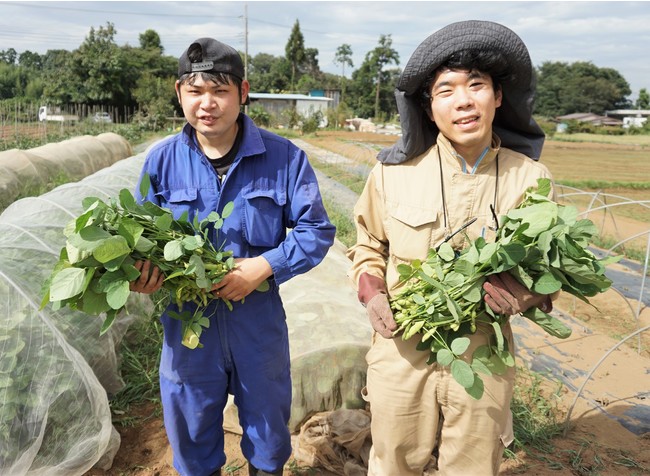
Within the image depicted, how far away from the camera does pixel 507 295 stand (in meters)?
1.40

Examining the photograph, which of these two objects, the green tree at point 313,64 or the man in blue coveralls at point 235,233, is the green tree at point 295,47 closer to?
the green tree at point 313,64

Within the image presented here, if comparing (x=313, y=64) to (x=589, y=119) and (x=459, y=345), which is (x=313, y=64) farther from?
(x=459, y=345)

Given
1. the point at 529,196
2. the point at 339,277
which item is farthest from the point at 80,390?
the point at 529,196

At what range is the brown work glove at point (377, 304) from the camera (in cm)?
153

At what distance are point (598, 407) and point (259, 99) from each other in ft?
128

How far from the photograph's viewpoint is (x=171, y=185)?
1810 mm

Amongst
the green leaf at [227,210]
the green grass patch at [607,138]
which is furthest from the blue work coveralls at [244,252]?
the green grass patch at [607,138]

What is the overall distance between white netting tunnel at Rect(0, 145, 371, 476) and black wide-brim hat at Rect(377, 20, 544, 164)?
4.47ft

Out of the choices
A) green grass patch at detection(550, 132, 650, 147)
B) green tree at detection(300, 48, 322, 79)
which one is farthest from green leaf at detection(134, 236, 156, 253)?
green tree at detection(300, 48, 322, 79)

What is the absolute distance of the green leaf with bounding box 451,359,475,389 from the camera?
136 centimetres

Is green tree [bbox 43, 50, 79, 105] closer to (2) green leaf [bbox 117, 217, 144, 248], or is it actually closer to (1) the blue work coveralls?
(1) the blue work coveralls

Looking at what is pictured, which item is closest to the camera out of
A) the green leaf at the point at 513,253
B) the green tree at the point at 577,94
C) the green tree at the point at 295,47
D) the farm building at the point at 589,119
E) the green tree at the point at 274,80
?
the green leaf at the point at 513,253

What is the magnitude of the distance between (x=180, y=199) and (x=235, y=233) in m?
0.22

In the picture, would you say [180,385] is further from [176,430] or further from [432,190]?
[432,190]
